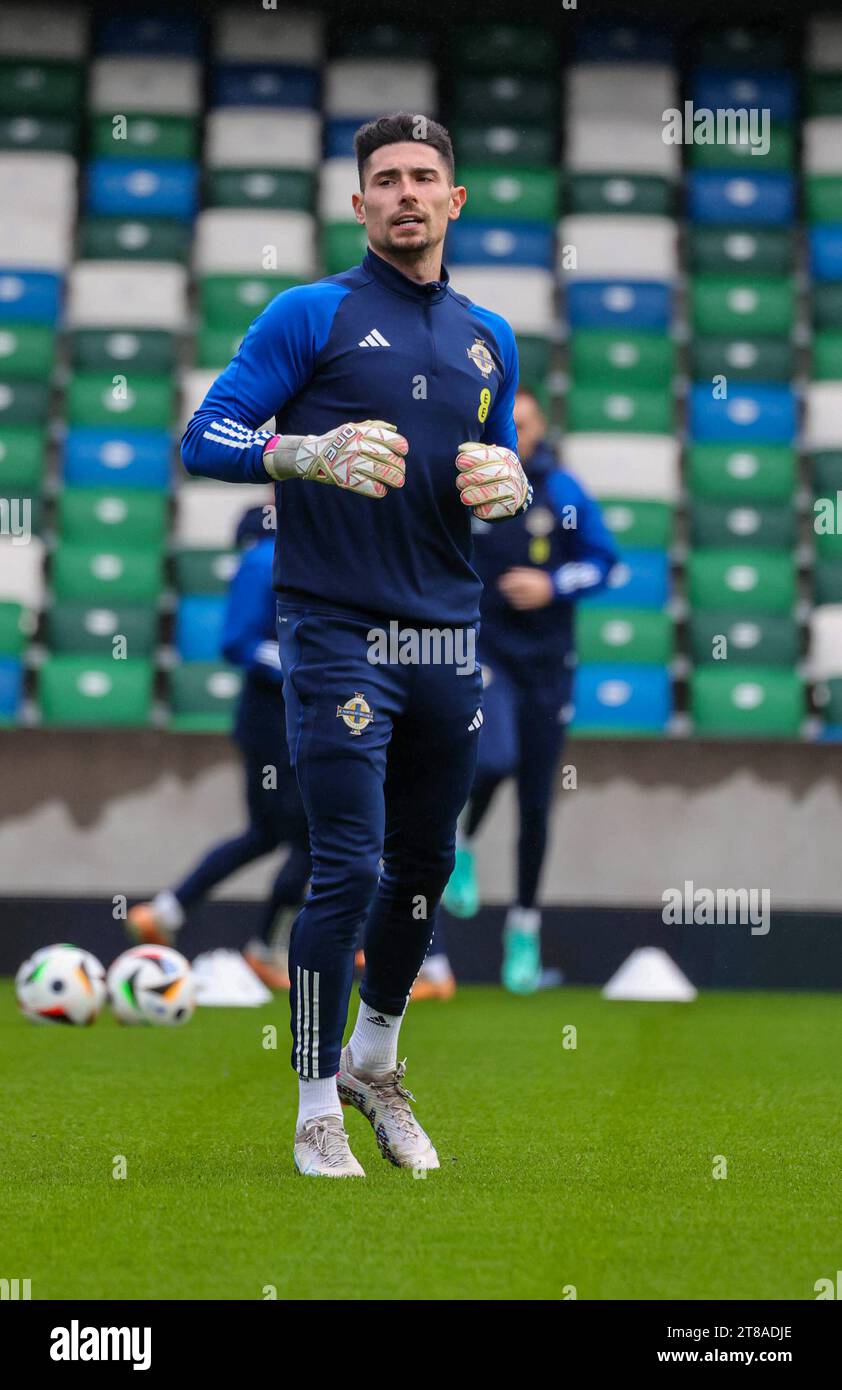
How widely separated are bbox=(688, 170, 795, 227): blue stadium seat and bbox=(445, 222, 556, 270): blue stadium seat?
2.89 feet

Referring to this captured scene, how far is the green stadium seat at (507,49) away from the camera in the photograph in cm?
1177

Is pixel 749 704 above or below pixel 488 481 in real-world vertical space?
below

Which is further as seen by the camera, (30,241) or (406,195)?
(30,241)

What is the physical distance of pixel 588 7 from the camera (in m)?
11.7

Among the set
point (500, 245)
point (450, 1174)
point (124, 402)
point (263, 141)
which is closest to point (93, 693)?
point (124, 402)

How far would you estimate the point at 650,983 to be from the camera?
26.8ft

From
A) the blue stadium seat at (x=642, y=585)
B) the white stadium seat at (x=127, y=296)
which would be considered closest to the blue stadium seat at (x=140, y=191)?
the white stadium seat at (x=127, y=296)

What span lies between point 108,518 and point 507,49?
383 centimetres

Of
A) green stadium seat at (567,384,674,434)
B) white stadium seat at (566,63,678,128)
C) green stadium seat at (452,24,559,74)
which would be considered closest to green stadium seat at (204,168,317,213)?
green stadium seat at (452,24,559,74)

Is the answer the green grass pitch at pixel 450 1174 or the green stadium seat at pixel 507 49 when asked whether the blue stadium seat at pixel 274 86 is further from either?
the green grass pitch at pixel 450 1174

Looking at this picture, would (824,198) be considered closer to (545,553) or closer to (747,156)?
(747,156)

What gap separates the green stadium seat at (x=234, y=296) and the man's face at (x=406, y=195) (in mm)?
7046
